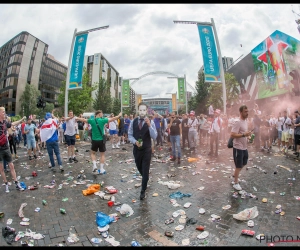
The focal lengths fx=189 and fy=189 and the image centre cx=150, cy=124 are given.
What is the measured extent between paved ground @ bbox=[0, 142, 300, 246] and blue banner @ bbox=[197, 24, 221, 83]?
6532mm

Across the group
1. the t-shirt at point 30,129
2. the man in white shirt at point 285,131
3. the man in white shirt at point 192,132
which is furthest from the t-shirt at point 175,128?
the t-shirt at point 30,129

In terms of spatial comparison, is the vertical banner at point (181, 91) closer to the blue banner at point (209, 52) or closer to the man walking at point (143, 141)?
the blue banner at point (209, 52)

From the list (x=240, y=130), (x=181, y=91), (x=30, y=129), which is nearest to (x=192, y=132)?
(x=240, y=130)

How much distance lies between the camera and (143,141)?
4.27 metres

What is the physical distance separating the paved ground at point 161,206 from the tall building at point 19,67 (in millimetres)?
62551

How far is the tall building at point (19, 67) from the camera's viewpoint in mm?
57594

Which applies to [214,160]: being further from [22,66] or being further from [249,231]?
[22,66]

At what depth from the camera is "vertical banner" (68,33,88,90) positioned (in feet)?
39.6

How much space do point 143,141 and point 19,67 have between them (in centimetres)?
7007

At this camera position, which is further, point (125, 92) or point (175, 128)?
point (125, 92)

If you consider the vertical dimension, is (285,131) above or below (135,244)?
above

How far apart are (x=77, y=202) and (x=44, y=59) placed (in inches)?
3078

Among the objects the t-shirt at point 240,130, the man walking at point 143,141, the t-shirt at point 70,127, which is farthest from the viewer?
the t-shirt at point 70,127

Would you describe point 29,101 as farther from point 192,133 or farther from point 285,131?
point 285,131
